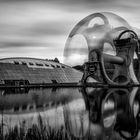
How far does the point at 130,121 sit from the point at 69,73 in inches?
3072

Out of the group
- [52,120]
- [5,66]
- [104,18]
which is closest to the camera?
[52,120]

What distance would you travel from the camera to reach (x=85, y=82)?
278 feet

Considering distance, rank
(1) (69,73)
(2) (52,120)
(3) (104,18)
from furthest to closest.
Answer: (1) (69,73)
(3) (104,18)
(2) (52,120)

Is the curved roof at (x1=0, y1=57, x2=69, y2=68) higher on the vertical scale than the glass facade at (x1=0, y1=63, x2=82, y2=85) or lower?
higher

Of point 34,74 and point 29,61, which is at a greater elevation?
point 29,61

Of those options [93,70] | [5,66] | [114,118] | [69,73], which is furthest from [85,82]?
[114,118]

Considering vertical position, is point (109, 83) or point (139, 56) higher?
point (139, 56)

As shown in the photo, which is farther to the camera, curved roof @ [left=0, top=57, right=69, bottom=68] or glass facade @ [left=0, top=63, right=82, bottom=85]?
curved roof @ [left=0, top=57, right=69, bottom=68]

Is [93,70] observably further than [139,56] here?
No

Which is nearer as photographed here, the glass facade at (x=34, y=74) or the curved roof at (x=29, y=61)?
the glass facade at (x=34, y=74)

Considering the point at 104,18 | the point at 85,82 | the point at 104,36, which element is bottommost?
the point at 85,82

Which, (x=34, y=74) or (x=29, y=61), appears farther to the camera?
(x=29, y=61)

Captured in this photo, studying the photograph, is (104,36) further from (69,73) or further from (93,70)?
(69,73)

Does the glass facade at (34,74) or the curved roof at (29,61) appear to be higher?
the curved roof at (29,61)
